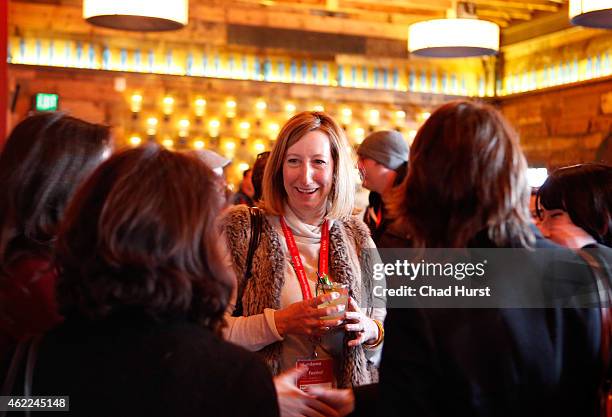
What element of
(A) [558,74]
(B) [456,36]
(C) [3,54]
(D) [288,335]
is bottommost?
(D) [288,335]

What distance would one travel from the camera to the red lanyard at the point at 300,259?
2660 millimetres

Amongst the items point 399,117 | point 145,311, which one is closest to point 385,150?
point 145,311

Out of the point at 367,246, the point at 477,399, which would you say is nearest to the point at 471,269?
the point at 477,399

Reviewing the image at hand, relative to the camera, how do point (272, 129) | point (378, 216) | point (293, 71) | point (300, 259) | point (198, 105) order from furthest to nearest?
point (293, 71) < point (272, 129) < point (198, 105) < point (378, 216) < point (300, 259)

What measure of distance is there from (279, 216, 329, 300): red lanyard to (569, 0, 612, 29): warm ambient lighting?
3.26 m

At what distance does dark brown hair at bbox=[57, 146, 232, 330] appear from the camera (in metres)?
1.46

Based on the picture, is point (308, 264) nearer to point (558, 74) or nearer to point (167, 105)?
point (167, 105)

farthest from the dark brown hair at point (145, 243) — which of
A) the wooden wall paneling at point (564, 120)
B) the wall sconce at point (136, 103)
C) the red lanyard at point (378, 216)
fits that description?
the wooden wall paneling at point (564, 120)

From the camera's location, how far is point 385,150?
4930 millimetres

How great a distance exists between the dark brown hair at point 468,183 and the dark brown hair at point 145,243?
1.62 feet

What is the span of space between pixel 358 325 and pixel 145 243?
3.97 ft

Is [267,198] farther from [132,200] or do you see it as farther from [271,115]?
[271,115]

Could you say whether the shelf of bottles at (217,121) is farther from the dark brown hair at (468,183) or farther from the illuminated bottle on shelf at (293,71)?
the dark brown hair at (468,183)

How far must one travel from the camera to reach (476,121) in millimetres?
1779
